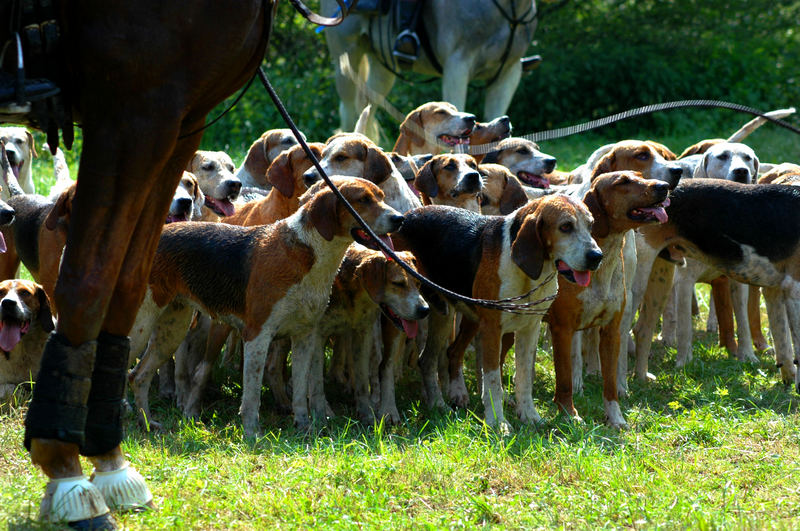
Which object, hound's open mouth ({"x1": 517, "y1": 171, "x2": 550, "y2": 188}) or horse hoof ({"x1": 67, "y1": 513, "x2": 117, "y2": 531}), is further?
hound's open mouth ({"x1": 517, "y1": 171, "x2": 550, "y2": 188})

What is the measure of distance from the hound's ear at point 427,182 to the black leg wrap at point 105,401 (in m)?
3.97

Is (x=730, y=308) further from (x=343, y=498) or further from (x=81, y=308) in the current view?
(x=81, y=308)

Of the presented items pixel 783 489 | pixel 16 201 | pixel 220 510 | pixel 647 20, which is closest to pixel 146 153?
pixel 220 510

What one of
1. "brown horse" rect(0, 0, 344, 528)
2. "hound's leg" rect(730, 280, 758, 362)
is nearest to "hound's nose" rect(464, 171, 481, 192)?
"hound's leg" rect(730, 280, 758, 362)

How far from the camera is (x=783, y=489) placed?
4.87 meters

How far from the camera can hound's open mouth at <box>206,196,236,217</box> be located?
8.20 metres

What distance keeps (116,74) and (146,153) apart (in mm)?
294

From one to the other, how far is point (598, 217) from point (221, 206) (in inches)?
125

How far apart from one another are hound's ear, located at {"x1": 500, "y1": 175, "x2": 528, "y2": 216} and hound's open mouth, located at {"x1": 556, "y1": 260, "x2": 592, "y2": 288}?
74.1 inches

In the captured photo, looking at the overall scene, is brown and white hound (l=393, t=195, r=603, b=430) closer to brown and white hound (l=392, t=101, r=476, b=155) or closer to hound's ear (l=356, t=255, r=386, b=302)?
hound's ear (l=356, t=255, r=386, b=302)

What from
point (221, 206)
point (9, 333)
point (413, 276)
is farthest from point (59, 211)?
point (413, 276)

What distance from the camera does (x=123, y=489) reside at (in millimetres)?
4152

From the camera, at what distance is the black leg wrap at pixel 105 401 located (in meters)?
4.06

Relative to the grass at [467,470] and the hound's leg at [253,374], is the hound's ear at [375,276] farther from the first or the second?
the grass at [467,470]
